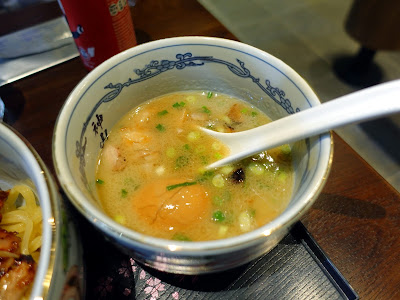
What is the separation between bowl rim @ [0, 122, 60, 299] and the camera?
70 cm

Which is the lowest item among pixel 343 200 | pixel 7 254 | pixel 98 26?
pixel 343 200

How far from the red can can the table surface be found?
0.55ft

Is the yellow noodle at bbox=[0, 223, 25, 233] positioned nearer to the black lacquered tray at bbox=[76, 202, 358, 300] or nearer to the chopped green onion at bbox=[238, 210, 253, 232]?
the black lacquered tray at bbox=[76, 202, 358, 300]

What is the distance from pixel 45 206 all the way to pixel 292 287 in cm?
74

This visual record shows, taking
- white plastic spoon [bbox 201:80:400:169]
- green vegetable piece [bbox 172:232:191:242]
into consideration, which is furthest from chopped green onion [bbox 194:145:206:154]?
green vegetable piece [bbox 172:232:191:242]

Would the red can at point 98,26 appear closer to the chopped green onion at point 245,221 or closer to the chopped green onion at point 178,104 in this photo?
the chopped green onion at point 178,104

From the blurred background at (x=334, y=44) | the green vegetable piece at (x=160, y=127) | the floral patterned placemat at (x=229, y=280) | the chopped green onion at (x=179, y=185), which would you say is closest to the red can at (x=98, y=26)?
the green vegetable piece at (x=160, y=127)

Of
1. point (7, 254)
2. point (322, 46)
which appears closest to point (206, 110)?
point (7, 254)

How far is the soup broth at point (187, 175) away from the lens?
3.25 feet

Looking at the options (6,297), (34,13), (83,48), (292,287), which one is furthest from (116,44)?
(292,287)

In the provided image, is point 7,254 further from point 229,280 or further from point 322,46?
point 322,46

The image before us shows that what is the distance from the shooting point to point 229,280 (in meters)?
0.97

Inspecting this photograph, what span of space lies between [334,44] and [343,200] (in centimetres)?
180

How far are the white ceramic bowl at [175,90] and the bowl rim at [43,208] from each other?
0.21 ft
